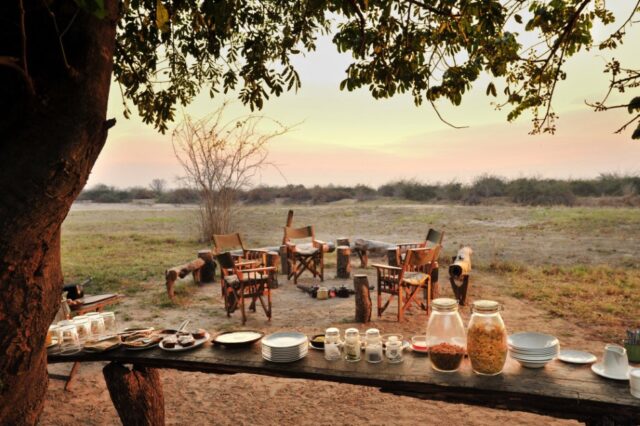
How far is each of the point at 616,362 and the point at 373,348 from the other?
3.58 ft

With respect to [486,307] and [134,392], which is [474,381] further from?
[134,392]

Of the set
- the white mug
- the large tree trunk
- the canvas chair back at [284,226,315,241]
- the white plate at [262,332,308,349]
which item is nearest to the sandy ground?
the white plate at [262,332,308,349]

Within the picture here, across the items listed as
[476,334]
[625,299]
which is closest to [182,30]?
[476,334]

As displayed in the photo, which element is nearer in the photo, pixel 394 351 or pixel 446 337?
pixel 446 337

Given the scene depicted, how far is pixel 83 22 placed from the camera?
72.4 inches

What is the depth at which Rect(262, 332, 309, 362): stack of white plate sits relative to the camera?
234cm

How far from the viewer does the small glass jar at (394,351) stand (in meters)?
2.30

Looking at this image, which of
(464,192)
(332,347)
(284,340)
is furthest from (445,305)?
(464,192)

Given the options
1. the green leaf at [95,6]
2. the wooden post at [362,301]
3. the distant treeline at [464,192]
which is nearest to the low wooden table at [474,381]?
the green leaf at [95,6]

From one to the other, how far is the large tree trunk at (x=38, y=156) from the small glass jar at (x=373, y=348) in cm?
144

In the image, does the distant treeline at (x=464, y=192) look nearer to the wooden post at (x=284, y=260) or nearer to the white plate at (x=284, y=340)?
the wooden post at (x=284, y=260)

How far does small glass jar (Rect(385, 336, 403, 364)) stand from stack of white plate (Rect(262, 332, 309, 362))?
44 cm

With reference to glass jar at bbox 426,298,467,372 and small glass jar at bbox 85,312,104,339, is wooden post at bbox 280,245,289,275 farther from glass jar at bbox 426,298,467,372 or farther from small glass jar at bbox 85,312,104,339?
glass jar at bbox 426,298,467,372

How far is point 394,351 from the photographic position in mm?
2303
